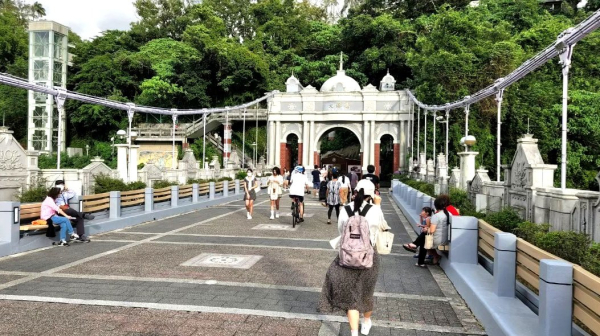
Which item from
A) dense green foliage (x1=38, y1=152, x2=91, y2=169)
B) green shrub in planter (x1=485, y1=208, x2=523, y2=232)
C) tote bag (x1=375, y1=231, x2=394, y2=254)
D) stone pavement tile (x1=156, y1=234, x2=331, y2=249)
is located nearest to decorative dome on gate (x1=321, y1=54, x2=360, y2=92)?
dense green foliage (x1=38, y1=152, x2=91, y2=169)

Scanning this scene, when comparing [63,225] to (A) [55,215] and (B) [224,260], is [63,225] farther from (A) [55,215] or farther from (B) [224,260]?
(B) [224,260]

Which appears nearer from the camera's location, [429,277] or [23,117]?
[429,277]

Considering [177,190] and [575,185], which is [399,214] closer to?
[177,190]

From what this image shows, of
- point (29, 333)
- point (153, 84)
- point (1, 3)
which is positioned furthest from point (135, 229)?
point (1, 3)

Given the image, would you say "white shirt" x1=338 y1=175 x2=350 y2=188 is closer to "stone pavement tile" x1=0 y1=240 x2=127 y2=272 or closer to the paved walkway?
the paved walkway

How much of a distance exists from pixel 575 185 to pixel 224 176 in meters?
26.9

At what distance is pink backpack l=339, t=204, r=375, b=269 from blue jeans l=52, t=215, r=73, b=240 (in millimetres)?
7781

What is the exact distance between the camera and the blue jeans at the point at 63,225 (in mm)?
10255

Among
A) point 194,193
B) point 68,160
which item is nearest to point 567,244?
point 194,193

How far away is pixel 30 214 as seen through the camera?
10328 mm

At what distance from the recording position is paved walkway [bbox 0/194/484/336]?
17.7ft

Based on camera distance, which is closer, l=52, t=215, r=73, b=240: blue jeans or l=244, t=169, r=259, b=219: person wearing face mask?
l=52, t=215, r=73, b=240: blue jeans

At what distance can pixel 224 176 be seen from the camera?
3166 cm

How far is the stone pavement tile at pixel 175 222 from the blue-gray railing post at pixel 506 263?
935 centimetres
